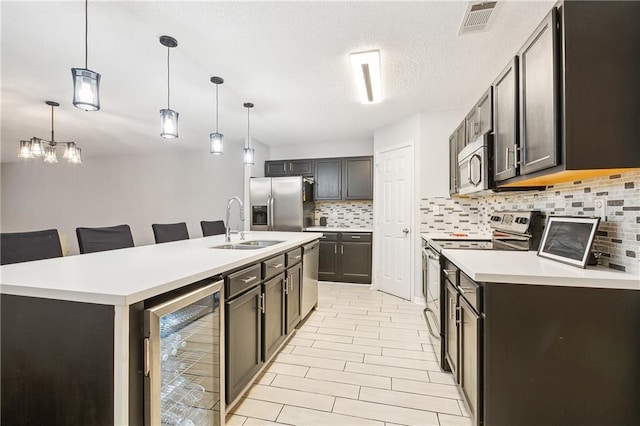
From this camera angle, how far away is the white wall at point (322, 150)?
5367mm

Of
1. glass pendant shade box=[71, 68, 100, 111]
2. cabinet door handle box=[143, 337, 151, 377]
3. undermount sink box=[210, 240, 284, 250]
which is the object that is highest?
glass pendant shade box=[71, 68, 100, 111]

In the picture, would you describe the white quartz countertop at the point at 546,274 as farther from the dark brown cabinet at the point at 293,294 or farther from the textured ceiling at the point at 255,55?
the textured ceiling at the point at 255,55

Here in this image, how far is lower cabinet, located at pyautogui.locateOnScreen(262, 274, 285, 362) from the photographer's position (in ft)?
6.73

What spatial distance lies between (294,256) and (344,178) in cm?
278

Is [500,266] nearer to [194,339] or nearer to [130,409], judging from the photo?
[194,339]

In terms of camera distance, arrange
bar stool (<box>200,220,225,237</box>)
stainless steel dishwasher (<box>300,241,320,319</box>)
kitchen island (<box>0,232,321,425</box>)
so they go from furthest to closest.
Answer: bar stool (<box>200,220,225,237</box>)
stainless steel dishwasher (<box>300,241,320,319</box>)
kitchen island (<box>0,232,321,425</box>)

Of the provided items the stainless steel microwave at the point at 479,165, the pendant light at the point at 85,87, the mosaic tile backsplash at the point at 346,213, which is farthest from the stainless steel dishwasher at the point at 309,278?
the mosaic tile backsplash at the point at 346,213

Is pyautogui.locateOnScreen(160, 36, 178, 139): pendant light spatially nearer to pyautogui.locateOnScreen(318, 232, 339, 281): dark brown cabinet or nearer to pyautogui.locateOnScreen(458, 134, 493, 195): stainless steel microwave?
pyautogui.locateOnScreen(458, 134, 493, 195): stainless steel microwave

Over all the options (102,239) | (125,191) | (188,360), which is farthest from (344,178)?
(125,191)

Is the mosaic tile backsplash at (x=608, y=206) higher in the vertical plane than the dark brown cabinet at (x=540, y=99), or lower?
lower

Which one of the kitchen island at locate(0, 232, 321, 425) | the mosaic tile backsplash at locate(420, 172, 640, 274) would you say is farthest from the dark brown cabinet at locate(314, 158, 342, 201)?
the kitchen island at locate(0, 232, 321, 425)

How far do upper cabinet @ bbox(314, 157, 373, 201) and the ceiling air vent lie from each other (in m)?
3.02

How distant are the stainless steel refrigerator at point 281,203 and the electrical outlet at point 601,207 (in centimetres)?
374

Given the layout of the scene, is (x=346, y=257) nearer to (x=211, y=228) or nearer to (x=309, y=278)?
(x=309, y=278)
